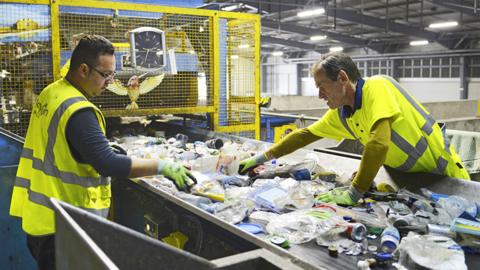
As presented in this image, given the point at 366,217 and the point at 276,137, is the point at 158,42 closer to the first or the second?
the point at 366,217

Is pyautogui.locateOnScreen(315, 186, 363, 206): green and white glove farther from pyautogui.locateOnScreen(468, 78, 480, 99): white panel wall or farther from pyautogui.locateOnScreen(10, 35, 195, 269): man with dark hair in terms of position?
pyautogui.locateOnScreen(468, 78, 480, 99): white panel wall

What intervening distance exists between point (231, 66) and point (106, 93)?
119 cm

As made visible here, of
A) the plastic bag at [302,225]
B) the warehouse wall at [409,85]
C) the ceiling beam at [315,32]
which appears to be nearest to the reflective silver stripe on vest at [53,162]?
the plastic bag at [302,225]

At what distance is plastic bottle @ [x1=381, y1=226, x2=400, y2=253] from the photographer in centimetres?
155

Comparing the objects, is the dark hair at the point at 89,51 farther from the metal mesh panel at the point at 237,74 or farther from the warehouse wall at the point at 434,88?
the warehouse wall at the point at 434,88

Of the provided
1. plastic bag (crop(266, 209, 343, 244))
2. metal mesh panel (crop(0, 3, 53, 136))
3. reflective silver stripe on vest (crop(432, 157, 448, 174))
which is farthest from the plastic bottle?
metal mesh panel (crop(0, 3, 53, 136))

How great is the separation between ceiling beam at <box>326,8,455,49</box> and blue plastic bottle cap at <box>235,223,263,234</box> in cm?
1144

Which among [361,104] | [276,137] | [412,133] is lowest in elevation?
[276,137]

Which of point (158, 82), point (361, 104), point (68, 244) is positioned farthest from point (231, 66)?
point (68, 244)

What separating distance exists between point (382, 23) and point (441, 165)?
12.9 metres

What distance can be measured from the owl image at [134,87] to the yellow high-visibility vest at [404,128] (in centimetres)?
193

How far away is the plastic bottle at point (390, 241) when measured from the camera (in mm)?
1553

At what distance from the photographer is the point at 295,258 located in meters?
1.44

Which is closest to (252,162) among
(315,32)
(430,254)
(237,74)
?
(430,254)
